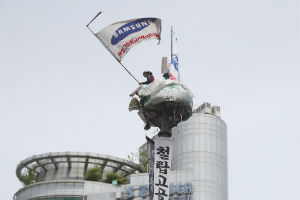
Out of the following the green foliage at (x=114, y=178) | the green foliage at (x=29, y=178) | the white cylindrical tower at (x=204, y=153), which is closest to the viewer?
the white cylindrical tower at (x=204, y=153)

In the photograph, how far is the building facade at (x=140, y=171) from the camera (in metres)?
84.6

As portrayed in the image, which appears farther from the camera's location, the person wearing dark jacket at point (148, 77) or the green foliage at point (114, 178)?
the green foliage at point (114, 178)

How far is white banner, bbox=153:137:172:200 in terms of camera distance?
2378cm

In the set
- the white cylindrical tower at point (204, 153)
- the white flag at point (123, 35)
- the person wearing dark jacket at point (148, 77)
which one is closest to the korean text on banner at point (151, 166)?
the person wearing dark jacket at point (148, 77)

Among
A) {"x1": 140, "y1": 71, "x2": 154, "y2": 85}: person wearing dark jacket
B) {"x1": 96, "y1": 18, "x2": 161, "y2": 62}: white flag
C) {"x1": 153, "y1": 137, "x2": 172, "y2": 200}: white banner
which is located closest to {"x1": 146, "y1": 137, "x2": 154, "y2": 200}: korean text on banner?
{"x1": 153, "y1": 137, "x2": 172, "y2": 200}: white banner

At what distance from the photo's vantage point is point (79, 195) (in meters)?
84.8

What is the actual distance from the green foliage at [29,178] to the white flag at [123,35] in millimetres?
66414

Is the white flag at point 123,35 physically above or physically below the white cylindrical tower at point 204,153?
below

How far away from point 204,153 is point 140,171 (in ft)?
28.7

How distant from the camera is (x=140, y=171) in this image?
88438 millimetres

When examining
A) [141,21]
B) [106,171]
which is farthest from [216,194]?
[141,21]

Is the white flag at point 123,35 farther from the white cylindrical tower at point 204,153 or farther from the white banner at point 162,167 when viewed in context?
the white cylindrical tower at point 204,153

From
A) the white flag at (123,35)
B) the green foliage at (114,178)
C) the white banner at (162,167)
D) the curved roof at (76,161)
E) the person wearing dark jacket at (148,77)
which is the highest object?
the curved roof at (76,161)

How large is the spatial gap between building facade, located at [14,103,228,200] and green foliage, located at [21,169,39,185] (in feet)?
1.74
